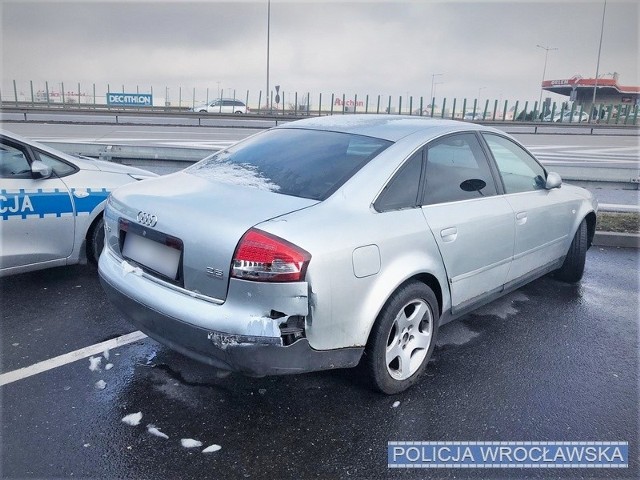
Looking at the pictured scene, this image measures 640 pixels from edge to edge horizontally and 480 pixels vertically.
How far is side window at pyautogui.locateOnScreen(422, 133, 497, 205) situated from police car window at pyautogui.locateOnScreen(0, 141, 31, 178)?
3256mm

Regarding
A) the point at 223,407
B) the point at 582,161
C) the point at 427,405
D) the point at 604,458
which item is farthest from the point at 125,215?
the point at 582,161

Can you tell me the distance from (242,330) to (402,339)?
3.43 feet

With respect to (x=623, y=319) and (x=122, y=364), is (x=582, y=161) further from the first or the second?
(x=122, y=364)

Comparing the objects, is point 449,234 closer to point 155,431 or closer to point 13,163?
point 155,431

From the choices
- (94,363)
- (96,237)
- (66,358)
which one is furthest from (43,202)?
(94,363)

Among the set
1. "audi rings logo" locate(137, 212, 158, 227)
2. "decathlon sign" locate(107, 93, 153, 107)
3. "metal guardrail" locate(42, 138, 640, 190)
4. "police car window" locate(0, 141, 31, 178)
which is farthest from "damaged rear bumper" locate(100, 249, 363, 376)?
"decathlon sign" locate(107, 93, 153, 107)

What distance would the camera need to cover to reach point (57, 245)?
14.4 feet

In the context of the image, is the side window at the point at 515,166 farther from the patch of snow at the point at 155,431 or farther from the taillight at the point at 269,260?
the patch of snow at the point at 155,431

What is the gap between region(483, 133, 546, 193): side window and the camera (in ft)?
13.1

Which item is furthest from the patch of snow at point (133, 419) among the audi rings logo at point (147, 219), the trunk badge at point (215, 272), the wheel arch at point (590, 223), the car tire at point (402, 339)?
the wheel arch at point (590, 223)

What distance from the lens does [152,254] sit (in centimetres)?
282

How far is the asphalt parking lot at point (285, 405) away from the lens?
2439 millimetres

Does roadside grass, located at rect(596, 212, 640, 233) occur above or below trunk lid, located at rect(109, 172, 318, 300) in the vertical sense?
below

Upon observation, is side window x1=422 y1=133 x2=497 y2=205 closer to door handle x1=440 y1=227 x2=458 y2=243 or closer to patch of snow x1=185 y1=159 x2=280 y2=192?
door handle x1=440 y1=227 x2=458 y2=243
